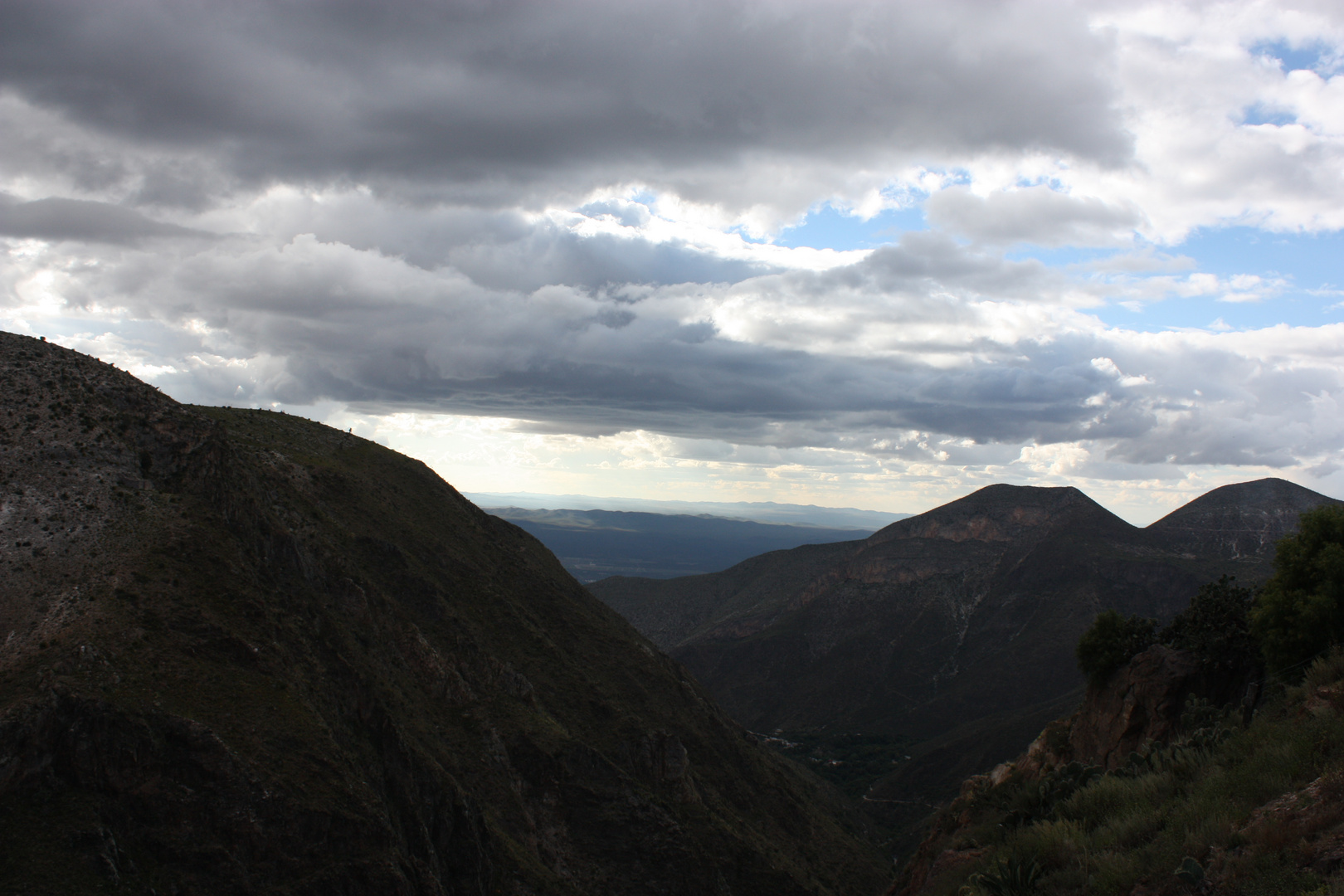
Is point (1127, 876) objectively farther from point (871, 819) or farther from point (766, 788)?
point (871, 819)

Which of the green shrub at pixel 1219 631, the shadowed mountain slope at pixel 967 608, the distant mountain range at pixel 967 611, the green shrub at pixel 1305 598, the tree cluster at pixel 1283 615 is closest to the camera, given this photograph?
the green shrub at pixel 1305 598

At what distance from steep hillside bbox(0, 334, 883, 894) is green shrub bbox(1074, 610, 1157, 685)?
93.0ft

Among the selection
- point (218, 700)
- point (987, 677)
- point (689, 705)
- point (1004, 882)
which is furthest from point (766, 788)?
point (987, 677)

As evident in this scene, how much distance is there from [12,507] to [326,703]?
17377 millimetres

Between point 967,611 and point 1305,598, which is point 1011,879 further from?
point 967,611

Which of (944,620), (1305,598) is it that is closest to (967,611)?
(944,620)

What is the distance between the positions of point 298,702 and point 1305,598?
45446 mm

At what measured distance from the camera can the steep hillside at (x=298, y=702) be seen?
30844 mm

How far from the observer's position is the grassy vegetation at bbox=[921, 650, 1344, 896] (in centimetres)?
1450

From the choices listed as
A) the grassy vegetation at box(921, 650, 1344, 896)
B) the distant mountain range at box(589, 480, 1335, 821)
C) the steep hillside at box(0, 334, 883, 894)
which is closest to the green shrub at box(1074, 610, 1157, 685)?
the grassy vegetation at box(921, 650, 1344, 896)

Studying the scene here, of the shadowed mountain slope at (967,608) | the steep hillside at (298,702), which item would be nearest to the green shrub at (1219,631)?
the steep hillside at (298,702)

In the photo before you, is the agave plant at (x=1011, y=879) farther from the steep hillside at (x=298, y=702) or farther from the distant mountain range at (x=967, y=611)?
the distant mountain range at (x=967, y=611)

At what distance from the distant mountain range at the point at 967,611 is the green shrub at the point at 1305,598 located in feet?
278

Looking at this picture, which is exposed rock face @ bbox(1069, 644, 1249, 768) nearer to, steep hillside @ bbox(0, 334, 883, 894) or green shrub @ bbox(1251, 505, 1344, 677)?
green shrub @ bbox(1251, 505, 1344, 677)
